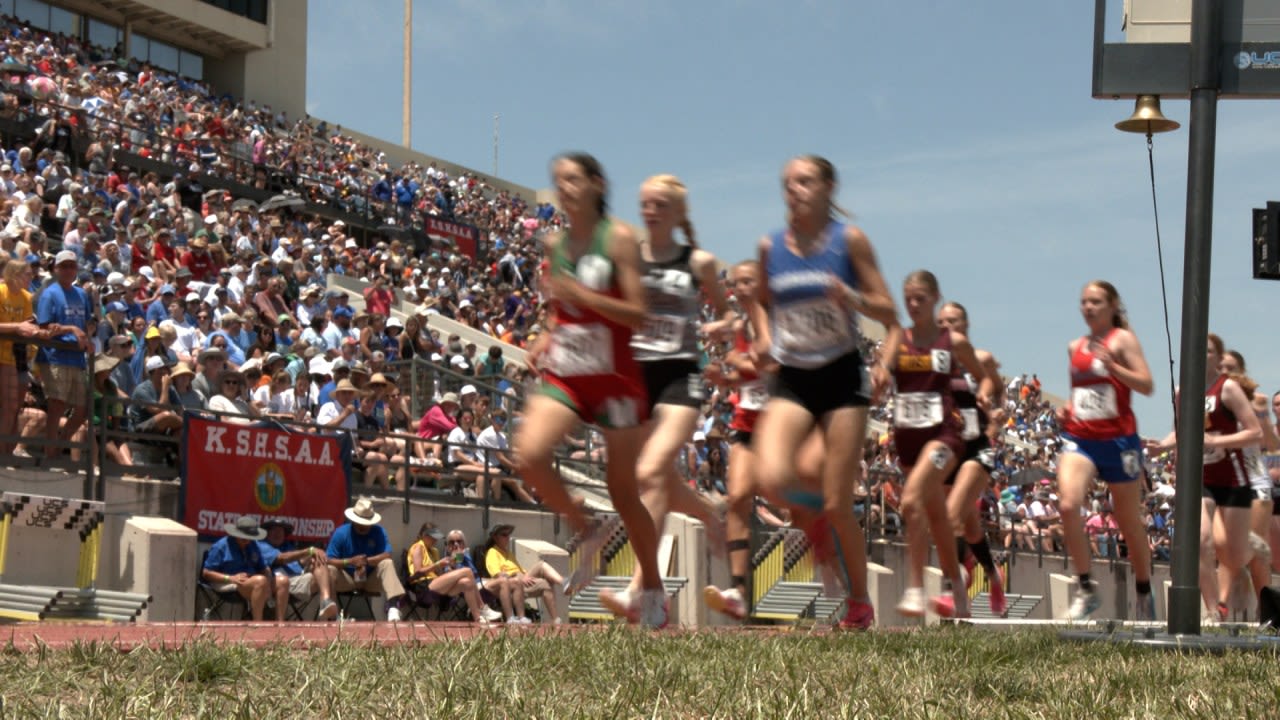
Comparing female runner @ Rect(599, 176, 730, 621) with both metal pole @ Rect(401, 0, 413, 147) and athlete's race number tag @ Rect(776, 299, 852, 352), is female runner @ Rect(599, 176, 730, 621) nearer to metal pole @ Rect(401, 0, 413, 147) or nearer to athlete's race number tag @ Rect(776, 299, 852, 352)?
athlete's race number tag @ Rect(776, 299, 852, 352)

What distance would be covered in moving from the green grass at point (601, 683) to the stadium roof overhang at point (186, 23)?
43.2 meters

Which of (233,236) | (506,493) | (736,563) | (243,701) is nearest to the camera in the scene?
(243,701)

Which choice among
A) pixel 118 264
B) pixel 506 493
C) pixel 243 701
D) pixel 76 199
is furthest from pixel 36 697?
pixel 76 199

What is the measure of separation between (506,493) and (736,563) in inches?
330

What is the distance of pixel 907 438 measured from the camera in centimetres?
1002

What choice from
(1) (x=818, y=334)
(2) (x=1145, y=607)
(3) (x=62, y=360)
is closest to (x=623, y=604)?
(1) (x=818, y=334)

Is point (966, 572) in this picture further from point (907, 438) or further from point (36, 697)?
point (36, 697)

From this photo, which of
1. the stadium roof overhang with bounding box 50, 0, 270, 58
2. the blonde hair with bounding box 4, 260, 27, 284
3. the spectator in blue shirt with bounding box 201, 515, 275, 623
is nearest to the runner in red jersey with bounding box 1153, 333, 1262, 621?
the spectator in blue shirt with bounding box 201, 515, 275, 623

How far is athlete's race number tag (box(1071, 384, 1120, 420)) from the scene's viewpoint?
990cm

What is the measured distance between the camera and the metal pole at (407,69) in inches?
2363

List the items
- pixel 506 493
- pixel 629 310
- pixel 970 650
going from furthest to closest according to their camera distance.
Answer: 1. pixel 506 493
2. pixel 629 310
3. pixel 970 650

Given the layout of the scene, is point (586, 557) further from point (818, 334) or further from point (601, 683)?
point (601, 683)

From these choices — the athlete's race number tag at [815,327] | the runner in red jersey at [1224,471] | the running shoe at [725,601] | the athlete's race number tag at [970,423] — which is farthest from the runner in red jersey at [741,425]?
the runner in red jersey at [1224,471]

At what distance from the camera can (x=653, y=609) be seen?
7.74m
